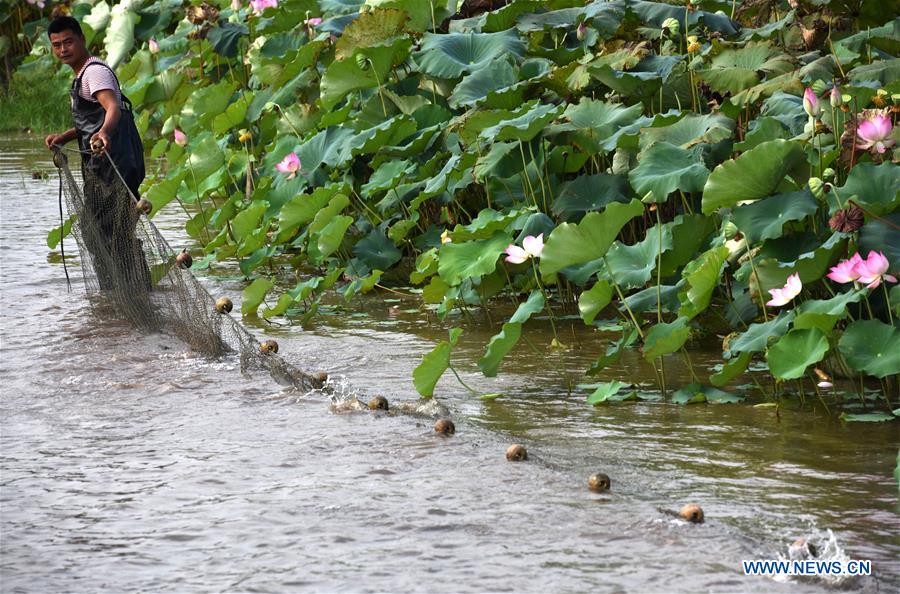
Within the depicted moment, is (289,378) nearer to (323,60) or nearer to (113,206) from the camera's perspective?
(113,206)

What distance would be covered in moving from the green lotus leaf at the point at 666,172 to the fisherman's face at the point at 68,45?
9.61ft

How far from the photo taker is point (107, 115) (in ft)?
19.2

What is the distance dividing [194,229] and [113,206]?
135 centimetres

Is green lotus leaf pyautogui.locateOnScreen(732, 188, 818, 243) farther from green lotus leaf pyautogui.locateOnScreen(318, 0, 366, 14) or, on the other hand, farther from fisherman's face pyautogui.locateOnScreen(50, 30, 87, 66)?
green lotus leaf pyautogui.locateOnScreen(318, 0, 366, 14)

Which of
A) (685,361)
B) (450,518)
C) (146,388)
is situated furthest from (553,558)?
(146,388)

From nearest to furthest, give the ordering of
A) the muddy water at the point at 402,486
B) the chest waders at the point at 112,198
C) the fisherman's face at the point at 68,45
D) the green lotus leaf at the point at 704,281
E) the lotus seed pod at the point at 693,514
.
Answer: the muddy water at the point at 402,486 → the lotus seed pod at the point at 693,514 → the green lotus leaf at the point at 704,281 → the chest waders at the point at 112,198 → the fisherman's face at the point at 68,45

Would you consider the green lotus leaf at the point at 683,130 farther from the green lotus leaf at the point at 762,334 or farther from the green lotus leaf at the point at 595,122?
the green lotus leaf at the point at 762,334

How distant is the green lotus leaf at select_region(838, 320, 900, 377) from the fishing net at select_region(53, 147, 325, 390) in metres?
1.80

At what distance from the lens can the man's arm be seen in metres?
5.77

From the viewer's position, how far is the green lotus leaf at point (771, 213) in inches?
160

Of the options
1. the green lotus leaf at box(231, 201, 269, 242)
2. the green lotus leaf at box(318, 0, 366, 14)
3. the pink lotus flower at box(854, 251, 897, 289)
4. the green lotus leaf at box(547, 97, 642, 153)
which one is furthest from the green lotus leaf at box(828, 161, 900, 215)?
the green lotus leaf at box(318, 0, 366, 14)

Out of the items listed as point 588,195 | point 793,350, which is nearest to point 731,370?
point 793,350

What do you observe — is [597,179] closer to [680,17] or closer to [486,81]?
[486,81]

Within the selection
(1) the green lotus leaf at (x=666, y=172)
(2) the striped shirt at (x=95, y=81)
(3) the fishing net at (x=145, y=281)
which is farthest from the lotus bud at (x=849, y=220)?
(2) the striped shirt at (x=95, y=81)
